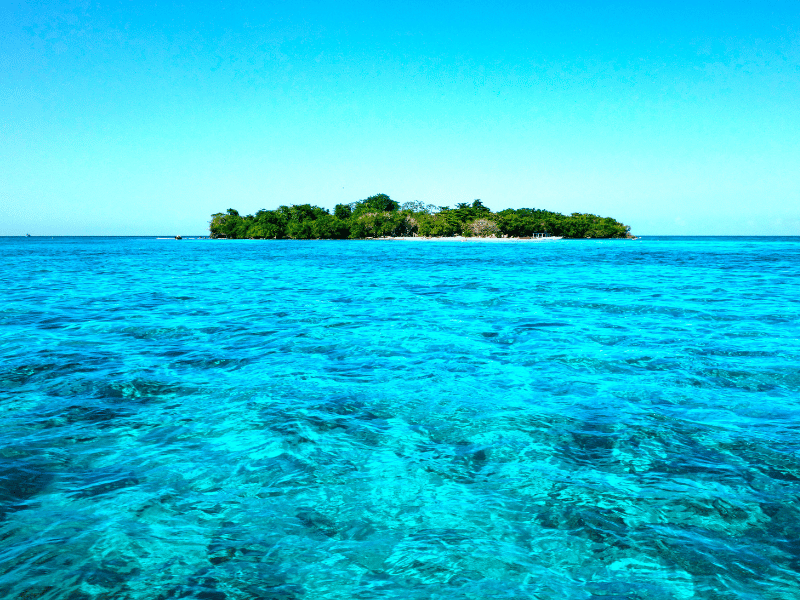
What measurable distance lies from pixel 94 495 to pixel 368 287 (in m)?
19.1

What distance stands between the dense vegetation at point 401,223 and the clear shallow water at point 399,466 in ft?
445

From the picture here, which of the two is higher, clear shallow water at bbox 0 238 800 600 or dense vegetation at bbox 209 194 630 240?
dense vegetation at bbox 209 194 630 240

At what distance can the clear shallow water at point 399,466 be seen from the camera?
3.53 m

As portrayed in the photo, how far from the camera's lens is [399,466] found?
5.18 metres

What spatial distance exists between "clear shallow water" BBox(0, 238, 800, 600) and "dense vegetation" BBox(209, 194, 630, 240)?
445 ft

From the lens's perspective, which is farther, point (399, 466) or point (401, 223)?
point (401, 223)

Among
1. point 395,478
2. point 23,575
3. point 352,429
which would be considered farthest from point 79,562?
point 352,429

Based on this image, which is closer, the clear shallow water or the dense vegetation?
the clear shallow water

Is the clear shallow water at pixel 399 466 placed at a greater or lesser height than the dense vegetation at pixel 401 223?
lesser

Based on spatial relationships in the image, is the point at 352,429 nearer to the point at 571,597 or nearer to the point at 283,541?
the point at 283,541

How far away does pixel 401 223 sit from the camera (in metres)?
156

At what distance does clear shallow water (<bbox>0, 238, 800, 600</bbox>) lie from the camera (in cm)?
353

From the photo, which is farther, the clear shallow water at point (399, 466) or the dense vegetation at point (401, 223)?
the dense vegetation at point (401, 223)

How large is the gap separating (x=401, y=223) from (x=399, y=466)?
153 metres
